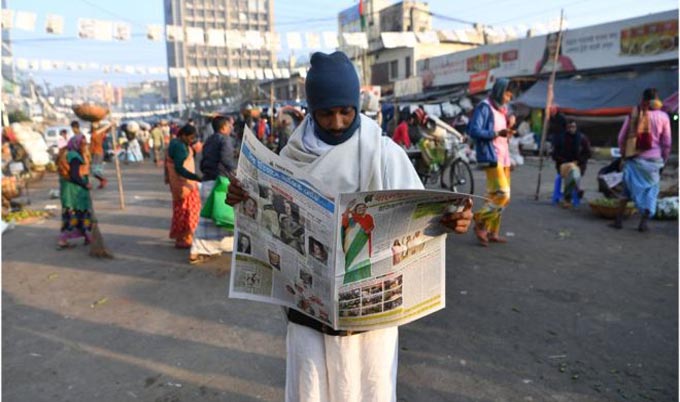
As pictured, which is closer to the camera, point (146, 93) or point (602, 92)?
point (602, 92)

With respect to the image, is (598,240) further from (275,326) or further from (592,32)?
(592,32)

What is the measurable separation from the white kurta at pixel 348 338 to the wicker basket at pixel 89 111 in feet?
→ 18.2

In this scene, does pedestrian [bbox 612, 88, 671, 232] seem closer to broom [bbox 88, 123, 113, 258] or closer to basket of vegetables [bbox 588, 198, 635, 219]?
basket of vegetables [bbox 588, 198, 635, 219]

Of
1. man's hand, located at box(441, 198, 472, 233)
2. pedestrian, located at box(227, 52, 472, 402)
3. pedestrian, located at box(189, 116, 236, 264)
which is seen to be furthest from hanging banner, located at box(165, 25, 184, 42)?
man's hand, located at box(441, 198, 472, 233)

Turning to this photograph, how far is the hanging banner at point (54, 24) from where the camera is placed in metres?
11.2

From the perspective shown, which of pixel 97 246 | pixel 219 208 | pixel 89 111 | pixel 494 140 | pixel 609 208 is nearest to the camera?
pixel 219 208

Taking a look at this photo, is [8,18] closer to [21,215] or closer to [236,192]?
[21,215]

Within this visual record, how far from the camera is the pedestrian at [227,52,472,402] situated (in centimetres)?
154

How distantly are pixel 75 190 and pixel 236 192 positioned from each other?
5442 mm

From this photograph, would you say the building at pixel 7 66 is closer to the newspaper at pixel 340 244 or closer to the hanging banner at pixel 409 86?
the hanging banner at pixel 409 86

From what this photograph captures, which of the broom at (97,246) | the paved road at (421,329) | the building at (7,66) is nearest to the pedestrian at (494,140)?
the paved road at (421,329)

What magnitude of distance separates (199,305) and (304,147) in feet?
9.60

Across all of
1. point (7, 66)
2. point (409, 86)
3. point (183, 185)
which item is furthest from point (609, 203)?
point (7, 66)

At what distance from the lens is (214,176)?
5344 mm
